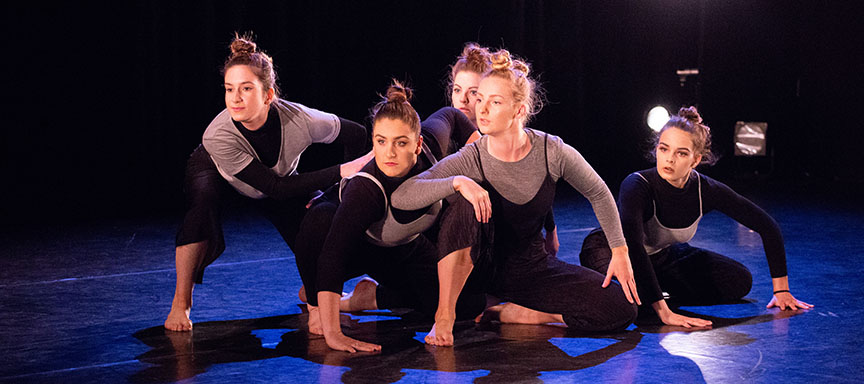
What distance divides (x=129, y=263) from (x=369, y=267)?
1.51 meters

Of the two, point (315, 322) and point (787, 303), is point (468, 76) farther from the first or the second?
point (787, 303)

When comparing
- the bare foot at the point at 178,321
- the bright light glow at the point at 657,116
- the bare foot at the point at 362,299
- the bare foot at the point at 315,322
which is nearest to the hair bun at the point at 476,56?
the bare foot at the point at 362,299

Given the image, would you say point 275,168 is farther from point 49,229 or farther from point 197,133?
point 197,133

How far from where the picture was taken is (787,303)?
292cm

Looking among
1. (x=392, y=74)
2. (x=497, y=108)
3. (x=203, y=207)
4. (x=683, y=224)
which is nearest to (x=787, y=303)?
(x=683, y=224)

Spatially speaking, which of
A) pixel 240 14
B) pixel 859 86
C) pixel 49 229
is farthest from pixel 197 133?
pixel 859 86

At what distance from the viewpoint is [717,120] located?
295 inches

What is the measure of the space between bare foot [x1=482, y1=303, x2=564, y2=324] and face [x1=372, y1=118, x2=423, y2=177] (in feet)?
1.97

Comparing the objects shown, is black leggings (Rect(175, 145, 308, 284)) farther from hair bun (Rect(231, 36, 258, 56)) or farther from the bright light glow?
the bright light glow

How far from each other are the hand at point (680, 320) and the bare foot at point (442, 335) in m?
0.69

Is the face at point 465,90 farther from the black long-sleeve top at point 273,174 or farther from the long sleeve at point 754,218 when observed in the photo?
the long sleeve at point 754,218

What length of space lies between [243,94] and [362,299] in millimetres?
787

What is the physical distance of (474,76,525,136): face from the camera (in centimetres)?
256

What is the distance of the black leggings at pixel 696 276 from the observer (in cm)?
307
